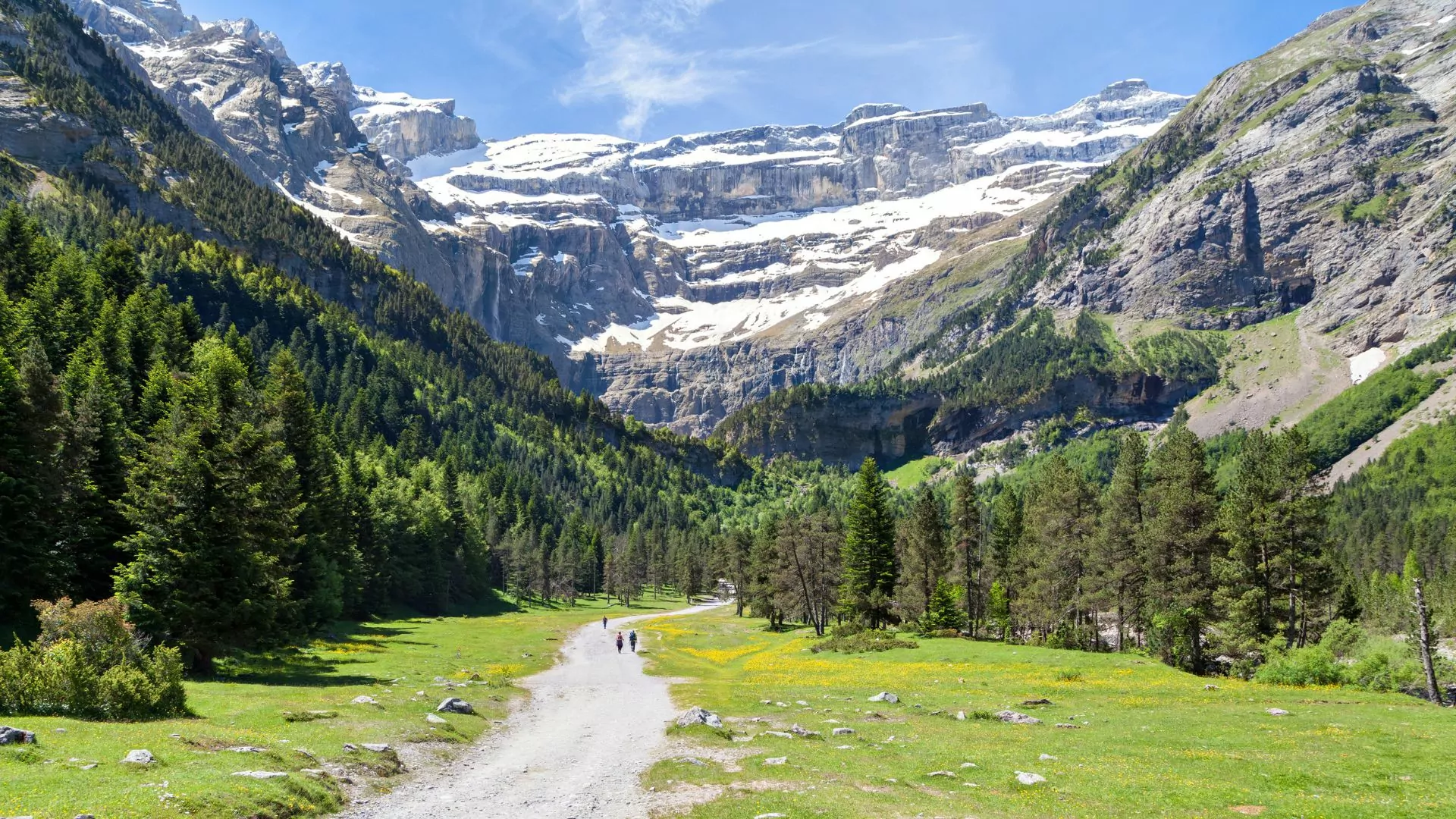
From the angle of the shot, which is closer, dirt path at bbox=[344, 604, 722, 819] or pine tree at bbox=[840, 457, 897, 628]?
dirt path at bbox=[344, 604, 722, 819]

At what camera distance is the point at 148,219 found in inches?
6880

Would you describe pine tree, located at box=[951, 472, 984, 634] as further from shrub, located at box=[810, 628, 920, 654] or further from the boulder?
the boulder

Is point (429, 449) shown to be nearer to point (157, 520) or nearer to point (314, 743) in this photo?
point (157, 520)

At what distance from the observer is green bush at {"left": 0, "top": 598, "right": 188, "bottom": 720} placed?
69.4 feet

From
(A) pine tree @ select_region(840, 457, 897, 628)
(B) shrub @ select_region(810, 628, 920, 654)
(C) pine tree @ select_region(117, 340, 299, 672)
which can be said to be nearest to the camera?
(C) pine tree @ select_region(117, 340, 299, 672)

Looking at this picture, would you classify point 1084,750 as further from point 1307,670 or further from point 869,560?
point 869,560

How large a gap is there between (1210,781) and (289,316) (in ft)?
649

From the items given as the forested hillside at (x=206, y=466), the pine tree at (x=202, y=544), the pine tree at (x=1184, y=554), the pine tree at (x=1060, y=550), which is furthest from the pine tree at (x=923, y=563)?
the pine tree at (x=202, y=544)

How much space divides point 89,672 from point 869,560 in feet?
194

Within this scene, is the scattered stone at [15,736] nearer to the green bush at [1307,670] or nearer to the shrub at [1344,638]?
the green bush at [1307,670]

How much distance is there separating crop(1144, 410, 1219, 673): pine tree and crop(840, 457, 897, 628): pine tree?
892 inches

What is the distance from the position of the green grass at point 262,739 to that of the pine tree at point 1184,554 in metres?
42.0

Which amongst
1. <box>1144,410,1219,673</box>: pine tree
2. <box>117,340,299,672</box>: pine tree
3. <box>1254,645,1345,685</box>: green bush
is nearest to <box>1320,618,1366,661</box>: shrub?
<box>1254,645,1345,685</box>: green bush

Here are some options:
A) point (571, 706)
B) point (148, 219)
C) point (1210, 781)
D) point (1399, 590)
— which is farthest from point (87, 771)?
point (148, 219)
